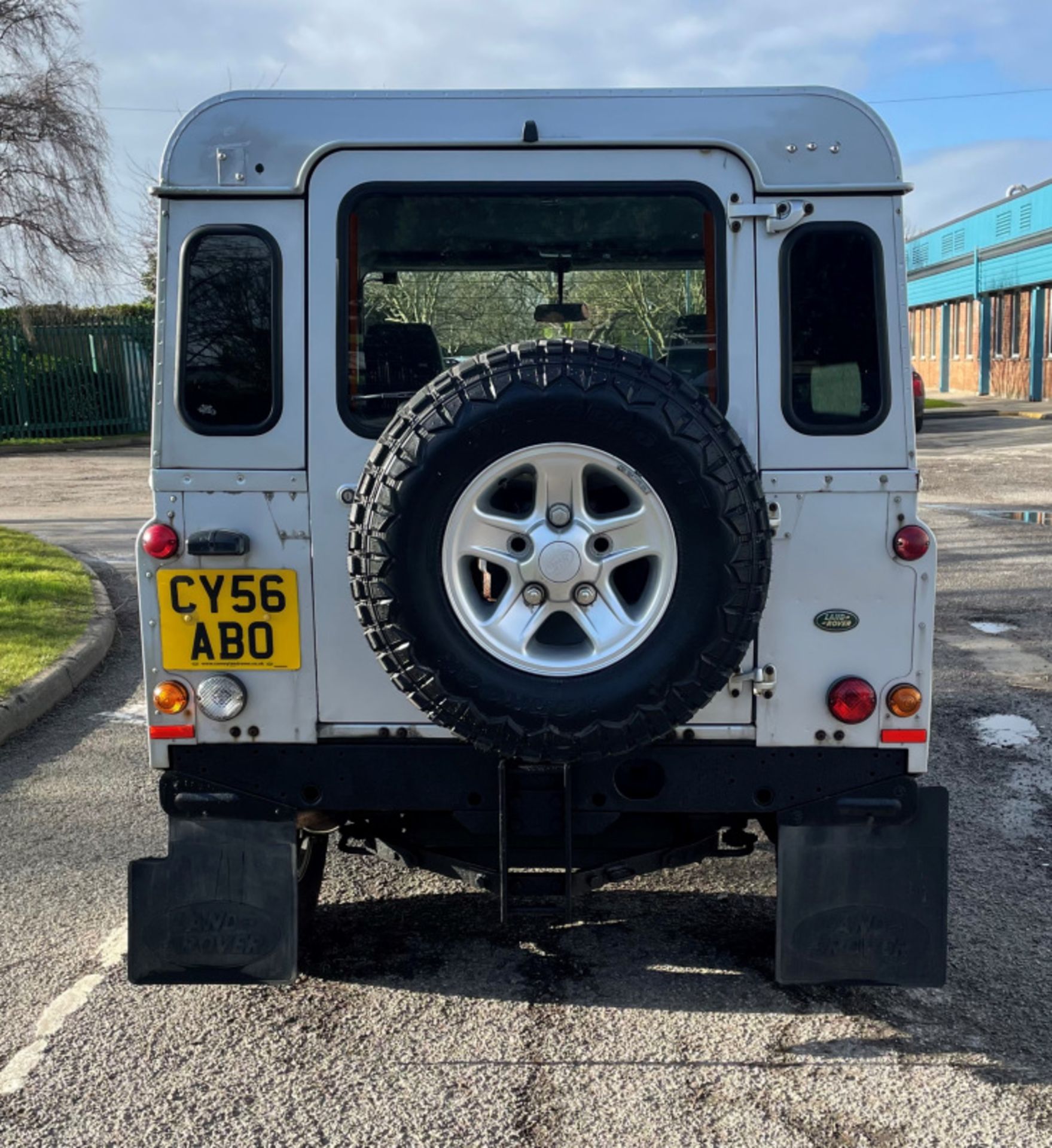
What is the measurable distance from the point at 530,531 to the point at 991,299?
3844 centimetres

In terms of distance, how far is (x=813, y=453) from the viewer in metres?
3.47

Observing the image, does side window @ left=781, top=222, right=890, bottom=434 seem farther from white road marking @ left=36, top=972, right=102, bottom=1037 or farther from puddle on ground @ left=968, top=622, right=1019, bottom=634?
puddle on ground @ left=968, top=622, right=1019, bottom=634

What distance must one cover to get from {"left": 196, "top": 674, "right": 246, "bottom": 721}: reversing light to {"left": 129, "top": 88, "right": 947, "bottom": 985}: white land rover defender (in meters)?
0.01

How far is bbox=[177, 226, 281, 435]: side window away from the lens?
348 centimetres

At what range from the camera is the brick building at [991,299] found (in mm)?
33531

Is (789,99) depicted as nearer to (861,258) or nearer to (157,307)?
(861,258)

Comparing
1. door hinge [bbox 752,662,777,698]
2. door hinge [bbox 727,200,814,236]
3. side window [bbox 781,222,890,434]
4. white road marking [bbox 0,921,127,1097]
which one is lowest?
white road marking [bbox 0,921,127,1097]

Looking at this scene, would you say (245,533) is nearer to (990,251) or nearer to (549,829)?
(549,829)

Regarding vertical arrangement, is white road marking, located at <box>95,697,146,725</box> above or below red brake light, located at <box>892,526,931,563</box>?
below

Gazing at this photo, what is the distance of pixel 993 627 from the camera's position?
8758mm

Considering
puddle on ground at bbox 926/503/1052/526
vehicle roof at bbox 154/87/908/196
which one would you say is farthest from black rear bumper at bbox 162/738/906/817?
puddle on ground at bbox 926/503/1052/526

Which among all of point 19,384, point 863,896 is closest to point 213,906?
point 863,896

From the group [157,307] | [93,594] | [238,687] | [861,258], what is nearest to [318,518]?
[238,687]

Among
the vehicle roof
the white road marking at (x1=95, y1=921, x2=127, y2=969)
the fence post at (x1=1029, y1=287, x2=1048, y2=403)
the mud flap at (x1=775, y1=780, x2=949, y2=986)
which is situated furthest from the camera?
the fence post at (x1=1029, y1=287, x2=1048, y2=403)
